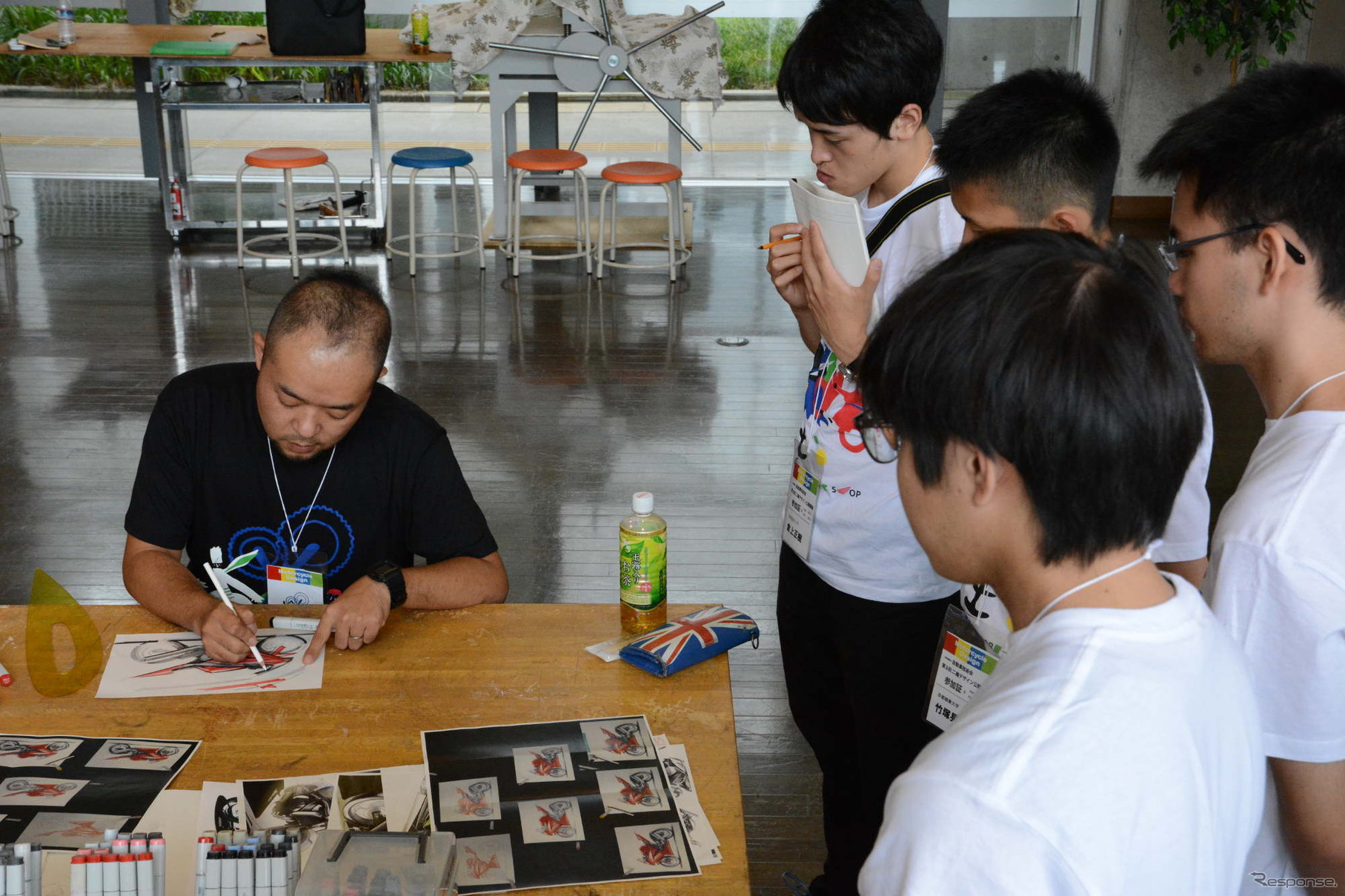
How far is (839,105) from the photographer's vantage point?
1854 mm

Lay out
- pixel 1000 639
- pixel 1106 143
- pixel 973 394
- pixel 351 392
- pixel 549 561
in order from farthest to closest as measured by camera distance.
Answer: pixel 549 561 < pixel 351 392 < pixel 1106 143 < pixel 1000 639 < pixel 973 394

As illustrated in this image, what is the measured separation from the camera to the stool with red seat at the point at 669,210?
6.14 meters

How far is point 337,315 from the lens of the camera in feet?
6.42

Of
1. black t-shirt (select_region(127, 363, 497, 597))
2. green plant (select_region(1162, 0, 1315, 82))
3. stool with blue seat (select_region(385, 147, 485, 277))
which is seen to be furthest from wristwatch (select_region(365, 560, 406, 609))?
green plant (select_region(1162, 0, 1315, 82))

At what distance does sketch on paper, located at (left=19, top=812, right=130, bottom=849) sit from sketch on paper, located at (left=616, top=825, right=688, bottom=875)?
1.85ft

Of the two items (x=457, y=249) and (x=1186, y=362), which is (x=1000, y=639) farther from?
(x=457, y=249)

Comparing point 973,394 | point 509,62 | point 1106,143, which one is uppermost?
point 509,62

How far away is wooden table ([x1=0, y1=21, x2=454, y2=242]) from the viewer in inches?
256

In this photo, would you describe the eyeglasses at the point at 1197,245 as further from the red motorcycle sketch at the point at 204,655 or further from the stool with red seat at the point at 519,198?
the stool with red seat at the point at 519,198

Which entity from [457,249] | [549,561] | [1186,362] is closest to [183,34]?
[457,249]

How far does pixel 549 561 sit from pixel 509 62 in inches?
151

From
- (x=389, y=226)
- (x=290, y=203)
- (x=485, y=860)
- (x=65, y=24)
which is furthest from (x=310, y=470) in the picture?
(x=65, y=24)

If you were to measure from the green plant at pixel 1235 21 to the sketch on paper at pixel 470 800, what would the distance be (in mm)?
6615

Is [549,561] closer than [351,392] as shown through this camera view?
No
